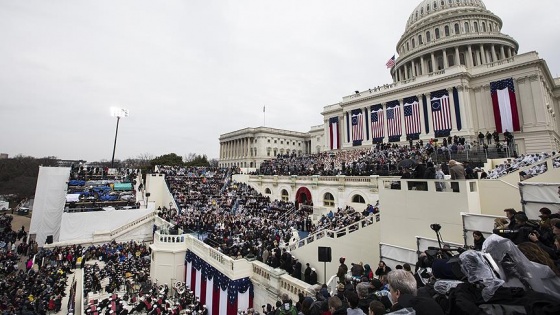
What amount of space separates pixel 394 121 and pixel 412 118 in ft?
8.11

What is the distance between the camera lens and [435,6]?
53.4m

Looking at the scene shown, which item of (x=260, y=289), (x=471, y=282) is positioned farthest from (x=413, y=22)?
(x=471, y=282)

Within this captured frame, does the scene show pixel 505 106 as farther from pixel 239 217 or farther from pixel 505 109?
pixel 239 217

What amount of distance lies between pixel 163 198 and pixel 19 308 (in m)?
21.9

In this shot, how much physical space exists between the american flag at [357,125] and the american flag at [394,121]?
4.39 metres

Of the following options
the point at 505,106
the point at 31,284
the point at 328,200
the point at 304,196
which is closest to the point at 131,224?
the point at 31,284

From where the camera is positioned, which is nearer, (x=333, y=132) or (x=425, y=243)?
(x=425, y=243)

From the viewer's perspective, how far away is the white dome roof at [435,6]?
167 feet

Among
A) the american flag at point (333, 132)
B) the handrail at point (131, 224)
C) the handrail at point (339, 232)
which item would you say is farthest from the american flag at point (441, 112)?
the handrail at point (131, 224)

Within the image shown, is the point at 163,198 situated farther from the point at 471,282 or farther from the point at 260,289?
the point at 471,282

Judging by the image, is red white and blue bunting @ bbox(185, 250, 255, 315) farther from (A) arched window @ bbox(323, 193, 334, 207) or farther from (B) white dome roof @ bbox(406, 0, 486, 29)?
(B) white dome roof @ bbox(406, 0, 486, 29)

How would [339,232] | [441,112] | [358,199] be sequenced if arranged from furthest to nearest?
[441,112] < [358,199] < [339,232]

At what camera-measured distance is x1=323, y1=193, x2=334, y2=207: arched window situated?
83.5ft

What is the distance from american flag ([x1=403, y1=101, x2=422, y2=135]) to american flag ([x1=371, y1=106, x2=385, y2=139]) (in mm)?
3445
